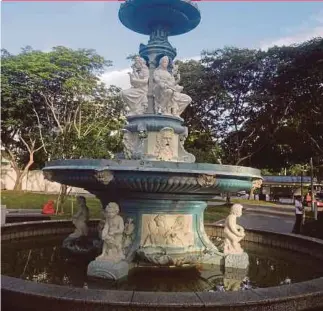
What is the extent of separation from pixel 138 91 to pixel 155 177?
3.20 m

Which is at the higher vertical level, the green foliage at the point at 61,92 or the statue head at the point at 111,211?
the green foliage at the point at 61,92

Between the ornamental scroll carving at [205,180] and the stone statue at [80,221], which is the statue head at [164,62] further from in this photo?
the ornamental scroll carving at [205,180]

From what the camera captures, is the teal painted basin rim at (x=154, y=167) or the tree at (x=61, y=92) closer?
the teal painted basin rim at (x=154, y=167)

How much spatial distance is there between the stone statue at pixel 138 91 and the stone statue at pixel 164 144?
3.40ft

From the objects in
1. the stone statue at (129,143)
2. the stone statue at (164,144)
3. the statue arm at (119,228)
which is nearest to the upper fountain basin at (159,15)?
the stone statue at (129,143)

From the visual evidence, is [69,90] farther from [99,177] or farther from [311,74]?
[99,177]

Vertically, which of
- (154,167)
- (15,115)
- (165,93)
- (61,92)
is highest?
(61,92)

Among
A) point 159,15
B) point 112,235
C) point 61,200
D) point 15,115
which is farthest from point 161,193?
point 15,115

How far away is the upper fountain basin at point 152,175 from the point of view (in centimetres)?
592

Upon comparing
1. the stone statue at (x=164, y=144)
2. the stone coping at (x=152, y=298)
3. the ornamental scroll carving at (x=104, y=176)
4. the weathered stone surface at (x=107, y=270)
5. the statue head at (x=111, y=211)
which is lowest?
the weathered stone surface at (x=107, y=270)

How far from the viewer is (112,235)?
6.22 m

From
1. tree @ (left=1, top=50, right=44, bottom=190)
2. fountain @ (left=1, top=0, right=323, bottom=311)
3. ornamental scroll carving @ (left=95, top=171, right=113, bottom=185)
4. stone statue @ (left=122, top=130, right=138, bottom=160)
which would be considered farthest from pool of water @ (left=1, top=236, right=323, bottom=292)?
tree @ (left=1, top=50, right=44, bottom=190)

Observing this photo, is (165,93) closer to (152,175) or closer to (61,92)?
(152,175)

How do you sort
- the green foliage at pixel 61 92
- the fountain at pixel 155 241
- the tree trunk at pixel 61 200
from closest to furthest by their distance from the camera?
the fountain at pixel 155 241 < the tree trunk at pixel 61 200 < the green foliage at pixel 61 92
